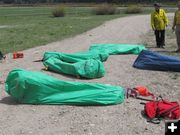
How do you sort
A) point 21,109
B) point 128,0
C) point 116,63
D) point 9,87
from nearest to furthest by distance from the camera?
point 21,109
point 9,87
point 116,63
point 128,0

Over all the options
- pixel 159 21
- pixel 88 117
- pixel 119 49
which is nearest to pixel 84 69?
pixel 88 117

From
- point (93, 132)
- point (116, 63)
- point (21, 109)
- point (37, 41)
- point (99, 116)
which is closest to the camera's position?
point (93, 132)

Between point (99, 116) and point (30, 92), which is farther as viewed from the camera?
point (30, 92)

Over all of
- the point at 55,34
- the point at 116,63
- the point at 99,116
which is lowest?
the point at 55,34

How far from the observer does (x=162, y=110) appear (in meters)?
8.16

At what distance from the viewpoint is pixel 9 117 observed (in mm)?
8656

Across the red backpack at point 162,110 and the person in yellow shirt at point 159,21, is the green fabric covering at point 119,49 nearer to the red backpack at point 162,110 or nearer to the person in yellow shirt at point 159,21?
the person in yellow shirt at point 159,21

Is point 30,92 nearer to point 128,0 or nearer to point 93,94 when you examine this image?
point 93,94

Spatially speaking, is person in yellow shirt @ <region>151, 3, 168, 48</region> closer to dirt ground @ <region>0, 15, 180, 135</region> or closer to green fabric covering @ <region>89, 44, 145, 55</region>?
green fabric covering @ <region>89, 44, 145, 55</region>

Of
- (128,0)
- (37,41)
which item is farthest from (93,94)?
(128,0)

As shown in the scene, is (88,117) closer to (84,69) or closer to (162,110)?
(162,110)

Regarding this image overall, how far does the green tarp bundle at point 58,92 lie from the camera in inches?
362

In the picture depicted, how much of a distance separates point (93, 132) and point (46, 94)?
2.04 metres

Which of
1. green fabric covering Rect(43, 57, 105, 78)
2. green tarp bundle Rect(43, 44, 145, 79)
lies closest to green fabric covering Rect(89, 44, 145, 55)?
green tarp bundle Rect(43, 44, 145, 79)
